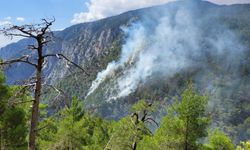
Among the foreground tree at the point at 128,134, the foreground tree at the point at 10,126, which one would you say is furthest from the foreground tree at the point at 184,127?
the foreground tree at the point at 10,126

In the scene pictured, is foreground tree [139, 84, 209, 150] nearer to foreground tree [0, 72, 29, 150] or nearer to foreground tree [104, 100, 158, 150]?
foreground tree [104, 100, 158, 150]

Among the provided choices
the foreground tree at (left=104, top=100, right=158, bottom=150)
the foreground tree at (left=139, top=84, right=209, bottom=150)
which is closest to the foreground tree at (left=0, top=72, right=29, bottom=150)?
the foreground tree at (left=104, top=100, right=158, bottom=150)

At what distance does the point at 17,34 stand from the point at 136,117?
20451 millimetres

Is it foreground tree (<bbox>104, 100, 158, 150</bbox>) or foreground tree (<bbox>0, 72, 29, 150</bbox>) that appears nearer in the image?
foreground tree (<bbox>0, 72, 29, 150</bbox>)

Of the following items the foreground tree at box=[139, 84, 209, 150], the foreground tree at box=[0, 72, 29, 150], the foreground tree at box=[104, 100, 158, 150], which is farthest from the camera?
the foreground tree at box=[139, 84, 209, 150]

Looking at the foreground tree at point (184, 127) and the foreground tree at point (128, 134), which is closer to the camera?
the foreground tree at point (128, 134)

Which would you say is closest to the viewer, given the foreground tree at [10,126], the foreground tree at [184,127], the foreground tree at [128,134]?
the foreground tree at [10,126]

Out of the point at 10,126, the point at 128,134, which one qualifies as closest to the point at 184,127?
the point at 128,134

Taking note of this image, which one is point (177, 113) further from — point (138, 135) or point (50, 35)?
point (50, 35)

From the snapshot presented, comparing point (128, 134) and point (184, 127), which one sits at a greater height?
point (184, 127)

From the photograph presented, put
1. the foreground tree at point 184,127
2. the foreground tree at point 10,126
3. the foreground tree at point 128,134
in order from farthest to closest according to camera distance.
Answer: the foreground tree at point 184,127 → the foreground tree at point 128,134 → the foreground tree at point 10,126

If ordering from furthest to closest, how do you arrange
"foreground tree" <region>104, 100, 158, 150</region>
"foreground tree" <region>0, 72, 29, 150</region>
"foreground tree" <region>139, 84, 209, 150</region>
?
"foreground tree" <region>139, 84, 209, 150</region>
"foreground tree" <region>104, 100, 158, 150</region>
"foreground tree" <region>0, 72, 29, 150</region>

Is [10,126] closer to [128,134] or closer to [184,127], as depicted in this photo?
[128,134]

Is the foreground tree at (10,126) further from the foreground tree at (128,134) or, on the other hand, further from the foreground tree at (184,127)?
the foreground tree at (184,127)
